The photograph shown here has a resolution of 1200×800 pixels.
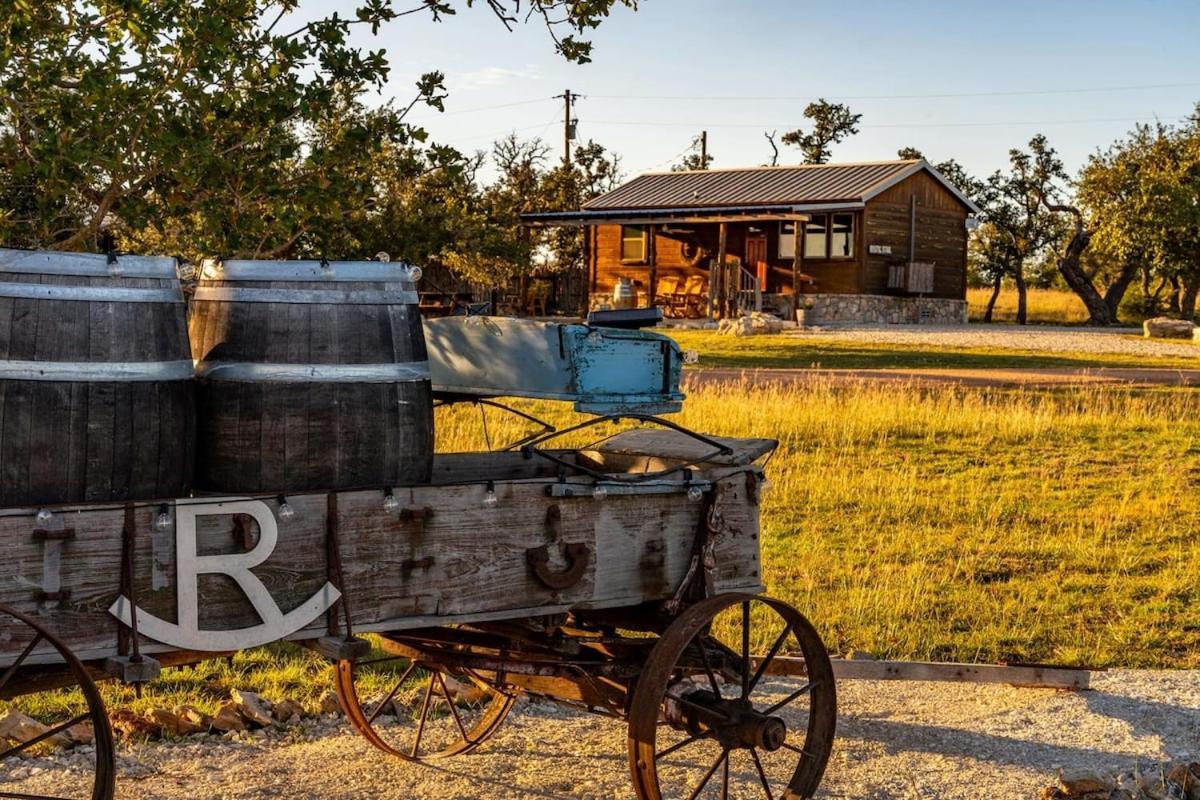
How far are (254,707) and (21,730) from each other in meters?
0.90

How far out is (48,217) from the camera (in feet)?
24.3

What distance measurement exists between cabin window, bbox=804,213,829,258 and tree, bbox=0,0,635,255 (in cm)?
2869

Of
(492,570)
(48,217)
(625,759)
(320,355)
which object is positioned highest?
(48,217)

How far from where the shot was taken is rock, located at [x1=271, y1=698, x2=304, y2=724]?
585 cm

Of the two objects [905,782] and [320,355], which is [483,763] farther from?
[320,355]

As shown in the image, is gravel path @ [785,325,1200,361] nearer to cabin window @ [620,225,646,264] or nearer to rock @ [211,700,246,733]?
cabin window @ [620,225,646,264]

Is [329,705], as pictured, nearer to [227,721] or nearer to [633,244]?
[227,721]

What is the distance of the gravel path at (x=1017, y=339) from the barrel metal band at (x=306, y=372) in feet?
72.9

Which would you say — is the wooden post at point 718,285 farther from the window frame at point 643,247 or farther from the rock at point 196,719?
the rock at point 196,719

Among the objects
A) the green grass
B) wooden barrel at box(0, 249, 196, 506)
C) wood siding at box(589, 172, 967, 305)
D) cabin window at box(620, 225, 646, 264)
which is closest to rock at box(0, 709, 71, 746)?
wooden barrel at box(0, 249, 196, 506)

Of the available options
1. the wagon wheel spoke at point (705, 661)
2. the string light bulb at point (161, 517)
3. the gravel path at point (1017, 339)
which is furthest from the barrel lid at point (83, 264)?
the gravel path at point (1017, 339)

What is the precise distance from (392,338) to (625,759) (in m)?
2.23

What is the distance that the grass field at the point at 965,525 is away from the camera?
7.50 meters

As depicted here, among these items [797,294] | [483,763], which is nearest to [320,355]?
[483,763]
